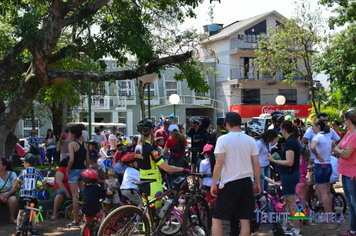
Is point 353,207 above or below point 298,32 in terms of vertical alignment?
below

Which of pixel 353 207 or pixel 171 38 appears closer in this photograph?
pixel 353 207

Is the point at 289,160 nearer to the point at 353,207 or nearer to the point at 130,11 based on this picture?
the point at 353,207

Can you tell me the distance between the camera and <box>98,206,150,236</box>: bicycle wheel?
5.86 m

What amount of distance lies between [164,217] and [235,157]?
1.57m

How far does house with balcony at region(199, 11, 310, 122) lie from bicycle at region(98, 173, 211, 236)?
37772mm

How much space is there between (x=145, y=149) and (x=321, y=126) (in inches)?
138

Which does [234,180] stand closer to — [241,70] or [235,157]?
[235,157]

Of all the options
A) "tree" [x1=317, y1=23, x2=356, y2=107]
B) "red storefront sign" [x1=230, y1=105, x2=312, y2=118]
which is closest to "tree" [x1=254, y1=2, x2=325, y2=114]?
"tree" [x1=317, y1=23, x2=356, y2=107]

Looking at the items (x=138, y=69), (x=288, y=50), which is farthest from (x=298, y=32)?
(x=138, y=69)

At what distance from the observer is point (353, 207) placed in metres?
6.74

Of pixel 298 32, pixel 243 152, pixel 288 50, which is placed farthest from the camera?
pixel 288 50

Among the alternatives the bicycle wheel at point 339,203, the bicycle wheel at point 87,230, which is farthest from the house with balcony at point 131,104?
the bicycle wheel at point 87,230

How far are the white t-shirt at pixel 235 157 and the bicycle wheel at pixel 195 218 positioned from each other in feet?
3.64

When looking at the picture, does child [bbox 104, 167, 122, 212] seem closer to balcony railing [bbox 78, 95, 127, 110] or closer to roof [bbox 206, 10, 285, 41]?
balcony railing [bbox 78, 95, 127, 110]
